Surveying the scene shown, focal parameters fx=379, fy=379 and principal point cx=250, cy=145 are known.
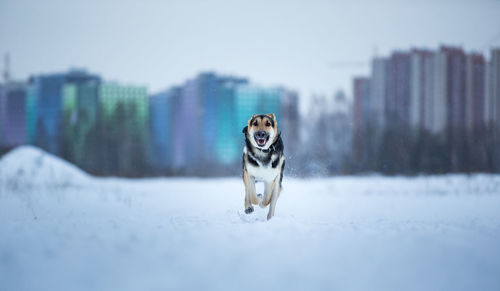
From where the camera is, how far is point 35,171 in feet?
63.5

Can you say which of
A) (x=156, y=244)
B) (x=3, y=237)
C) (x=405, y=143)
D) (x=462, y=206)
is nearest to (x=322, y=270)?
(x=156, y=244)

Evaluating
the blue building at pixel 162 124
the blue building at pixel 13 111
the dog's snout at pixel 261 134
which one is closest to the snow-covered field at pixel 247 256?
the dog's snout at pixel 261 134

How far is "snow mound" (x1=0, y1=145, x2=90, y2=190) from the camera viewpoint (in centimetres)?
1748

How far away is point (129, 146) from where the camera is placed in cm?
3597

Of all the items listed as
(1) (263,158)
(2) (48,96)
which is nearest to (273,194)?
(1) (263,158)

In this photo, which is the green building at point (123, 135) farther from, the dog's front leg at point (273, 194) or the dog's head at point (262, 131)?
the dog's head at point (262, 131)

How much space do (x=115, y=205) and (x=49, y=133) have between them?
35.2 metres

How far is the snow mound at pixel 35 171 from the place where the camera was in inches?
688

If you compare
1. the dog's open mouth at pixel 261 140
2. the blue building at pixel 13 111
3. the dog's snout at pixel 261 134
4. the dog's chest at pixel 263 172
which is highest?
the blue building at pixel 13 111

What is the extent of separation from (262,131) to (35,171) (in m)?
17.1

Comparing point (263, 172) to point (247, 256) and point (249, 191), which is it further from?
point (247, 256)

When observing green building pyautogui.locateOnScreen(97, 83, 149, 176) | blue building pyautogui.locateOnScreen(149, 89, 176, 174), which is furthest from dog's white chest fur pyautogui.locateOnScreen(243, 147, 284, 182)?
blue building pyautogui.locateOnScreen(149, 89, 176, 174)

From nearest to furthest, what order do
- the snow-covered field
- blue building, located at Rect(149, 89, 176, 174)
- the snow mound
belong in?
1. the snow-covered field
2. the snow mound
3. blue building, located at Rect(149, 89, 176, 174)

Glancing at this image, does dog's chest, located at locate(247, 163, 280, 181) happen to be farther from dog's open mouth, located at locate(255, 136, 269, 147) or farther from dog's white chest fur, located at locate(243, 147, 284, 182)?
dog's open mouth, located at locate(255, 136, 269, 147)
